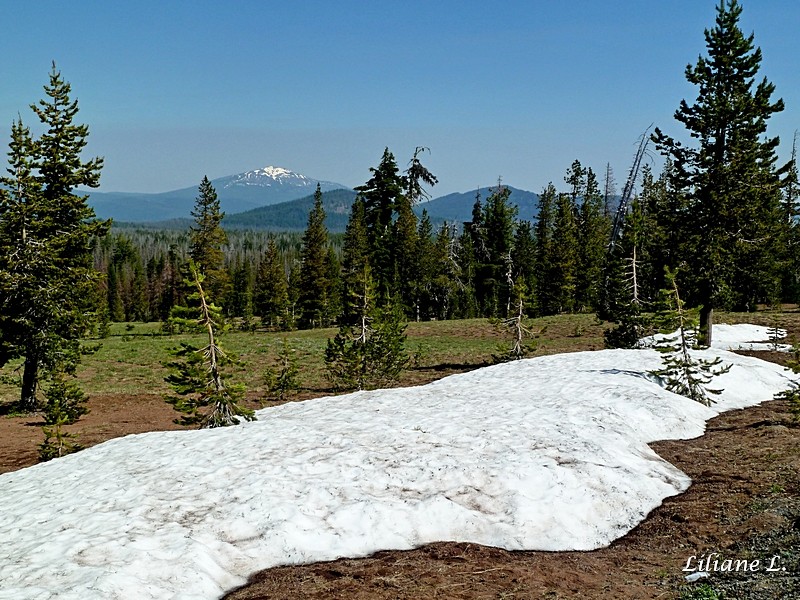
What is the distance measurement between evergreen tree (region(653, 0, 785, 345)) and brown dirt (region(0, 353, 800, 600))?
60.7 ft

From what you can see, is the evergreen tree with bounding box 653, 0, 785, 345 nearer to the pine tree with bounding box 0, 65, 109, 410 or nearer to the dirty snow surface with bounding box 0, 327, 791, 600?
the dirty snow surface with bounding box 0, 327, 791, 600

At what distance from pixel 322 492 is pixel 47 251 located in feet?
63.8

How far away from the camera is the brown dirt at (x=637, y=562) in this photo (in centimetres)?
682

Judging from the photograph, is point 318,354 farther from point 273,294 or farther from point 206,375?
point 273,294

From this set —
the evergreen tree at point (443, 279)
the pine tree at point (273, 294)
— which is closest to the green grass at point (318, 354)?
the evergreen tree at point (443, 279)

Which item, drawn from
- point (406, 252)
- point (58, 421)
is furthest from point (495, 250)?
point (58, 421)

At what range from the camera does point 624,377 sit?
19000mm

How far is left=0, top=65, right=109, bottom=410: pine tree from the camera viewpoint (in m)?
23.3

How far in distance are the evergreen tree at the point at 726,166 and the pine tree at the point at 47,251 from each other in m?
26.5

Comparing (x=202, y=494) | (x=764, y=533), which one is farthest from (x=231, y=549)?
(x=764, y=533)

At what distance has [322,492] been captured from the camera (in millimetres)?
9797

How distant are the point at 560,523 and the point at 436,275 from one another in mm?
62608

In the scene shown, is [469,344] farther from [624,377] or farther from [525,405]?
[525,405]

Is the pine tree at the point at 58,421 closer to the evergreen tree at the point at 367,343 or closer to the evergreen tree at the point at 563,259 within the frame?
the evergreen tree at the point at 367,343
